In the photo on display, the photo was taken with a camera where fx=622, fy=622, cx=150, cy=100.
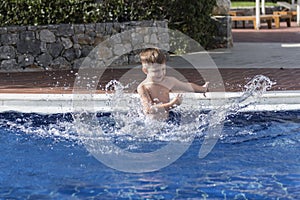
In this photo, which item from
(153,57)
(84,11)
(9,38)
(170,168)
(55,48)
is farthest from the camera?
(84,11)

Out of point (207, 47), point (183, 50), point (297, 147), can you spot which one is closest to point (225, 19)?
point (207, 47)

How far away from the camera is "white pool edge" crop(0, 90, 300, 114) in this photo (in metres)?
7.96

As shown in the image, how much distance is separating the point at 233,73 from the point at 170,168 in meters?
5.33

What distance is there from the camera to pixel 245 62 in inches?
482

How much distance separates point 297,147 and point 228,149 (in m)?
0.70

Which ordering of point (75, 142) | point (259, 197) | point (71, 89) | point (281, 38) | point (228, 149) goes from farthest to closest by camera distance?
1. point (281, 38)
2. point (71, 89)
3. point (75, 142)
4. point (228, 149)
5. point (259, 197)

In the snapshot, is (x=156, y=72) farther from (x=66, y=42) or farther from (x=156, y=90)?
(x=66, y=42)

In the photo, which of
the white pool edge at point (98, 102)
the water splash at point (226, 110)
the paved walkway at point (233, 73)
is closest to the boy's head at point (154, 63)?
the water splash at point (226, 110)

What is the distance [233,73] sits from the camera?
10648 millimetres

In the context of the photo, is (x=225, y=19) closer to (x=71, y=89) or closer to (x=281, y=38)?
(x=281, y=38)

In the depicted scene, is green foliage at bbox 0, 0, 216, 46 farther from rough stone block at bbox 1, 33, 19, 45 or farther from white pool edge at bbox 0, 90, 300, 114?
white pool edge at bbox 0, 90, 300, 114

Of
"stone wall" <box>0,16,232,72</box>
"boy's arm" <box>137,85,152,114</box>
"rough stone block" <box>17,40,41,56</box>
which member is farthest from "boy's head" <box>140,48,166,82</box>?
"rough stone block" <box>17,40,41,56</box>

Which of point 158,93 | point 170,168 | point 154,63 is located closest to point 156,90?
point 158,93

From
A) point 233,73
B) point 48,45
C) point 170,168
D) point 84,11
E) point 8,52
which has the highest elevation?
point 84,11
